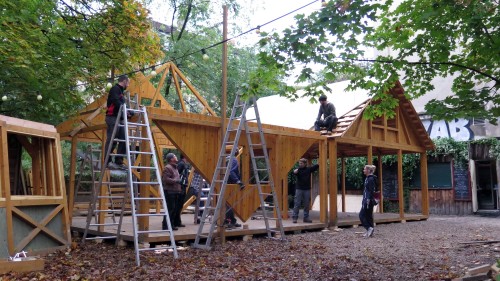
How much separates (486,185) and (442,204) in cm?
208

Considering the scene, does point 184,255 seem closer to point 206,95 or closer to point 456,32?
point 456,32

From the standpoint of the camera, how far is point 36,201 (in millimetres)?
8242

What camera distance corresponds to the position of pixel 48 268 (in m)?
7.02

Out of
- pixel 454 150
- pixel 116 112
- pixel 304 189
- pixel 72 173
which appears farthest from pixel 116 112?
pixel 454 150

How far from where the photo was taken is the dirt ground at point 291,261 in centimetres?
666

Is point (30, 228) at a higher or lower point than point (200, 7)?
lower

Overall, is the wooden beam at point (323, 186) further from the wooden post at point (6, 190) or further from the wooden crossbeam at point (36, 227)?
the wooden post at point (6, 190)

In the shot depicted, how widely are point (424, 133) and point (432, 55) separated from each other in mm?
9406

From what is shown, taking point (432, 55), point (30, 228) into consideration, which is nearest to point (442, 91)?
point (432, 55)

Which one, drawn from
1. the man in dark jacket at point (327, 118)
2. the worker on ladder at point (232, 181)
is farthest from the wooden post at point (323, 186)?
the worker on ladder at point (232, 181)

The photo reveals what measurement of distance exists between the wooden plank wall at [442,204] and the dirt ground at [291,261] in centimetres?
969

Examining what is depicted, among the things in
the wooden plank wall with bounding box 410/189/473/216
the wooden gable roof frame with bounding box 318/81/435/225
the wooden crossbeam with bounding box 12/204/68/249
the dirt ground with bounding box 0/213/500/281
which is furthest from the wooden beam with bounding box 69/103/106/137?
the wooden plank wall with bounding box 410/189/473/216

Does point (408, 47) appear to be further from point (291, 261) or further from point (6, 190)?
point (6, 190)

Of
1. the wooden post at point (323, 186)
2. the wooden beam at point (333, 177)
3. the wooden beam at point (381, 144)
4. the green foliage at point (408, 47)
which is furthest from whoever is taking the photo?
the wooden beam at point (381, 144)
